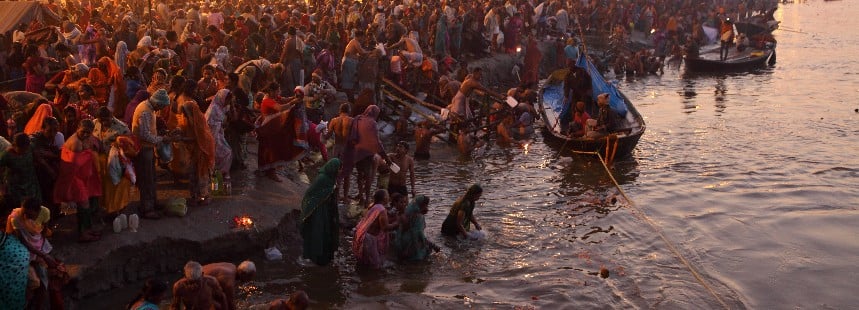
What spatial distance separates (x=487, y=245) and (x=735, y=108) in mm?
15207

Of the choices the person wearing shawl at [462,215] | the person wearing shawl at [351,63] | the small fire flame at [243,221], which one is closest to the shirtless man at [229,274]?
the small fire flame at [243,221]

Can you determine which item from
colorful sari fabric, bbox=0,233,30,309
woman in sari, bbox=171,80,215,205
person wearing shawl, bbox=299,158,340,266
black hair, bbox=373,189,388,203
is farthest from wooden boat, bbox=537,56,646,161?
colorful sari fabric, bbox=0,233,30,309

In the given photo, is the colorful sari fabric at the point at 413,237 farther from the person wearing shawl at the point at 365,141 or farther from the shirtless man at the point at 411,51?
the shirtless man at the point at 411,51

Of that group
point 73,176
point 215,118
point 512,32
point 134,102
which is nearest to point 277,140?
point 215,118

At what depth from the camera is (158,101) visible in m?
9.18

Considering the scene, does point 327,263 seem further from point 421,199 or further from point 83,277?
point 83,277

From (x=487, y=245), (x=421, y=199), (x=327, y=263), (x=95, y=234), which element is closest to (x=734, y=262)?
(x=487, y=245)

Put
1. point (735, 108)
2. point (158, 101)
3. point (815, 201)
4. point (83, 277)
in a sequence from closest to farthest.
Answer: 1. point (83, 277)
2. point (158, 101)
3. point (815, 201)
4. point (735, 108)

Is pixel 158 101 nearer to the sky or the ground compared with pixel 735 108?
nearer to the sky

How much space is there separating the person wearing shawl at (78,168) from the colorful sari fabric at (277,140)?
3.05 m

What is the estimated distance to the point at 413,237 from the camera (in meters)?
10.1

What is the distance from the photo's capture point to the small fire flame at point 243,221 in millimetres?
10016

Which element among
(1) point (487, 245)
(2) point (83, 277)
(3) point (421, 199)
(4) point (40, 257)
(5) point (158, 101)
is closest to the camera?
(4) point (40, 257)

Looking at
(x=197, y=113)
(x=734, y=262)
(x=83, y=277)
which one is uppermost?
(x=197, y=113)
